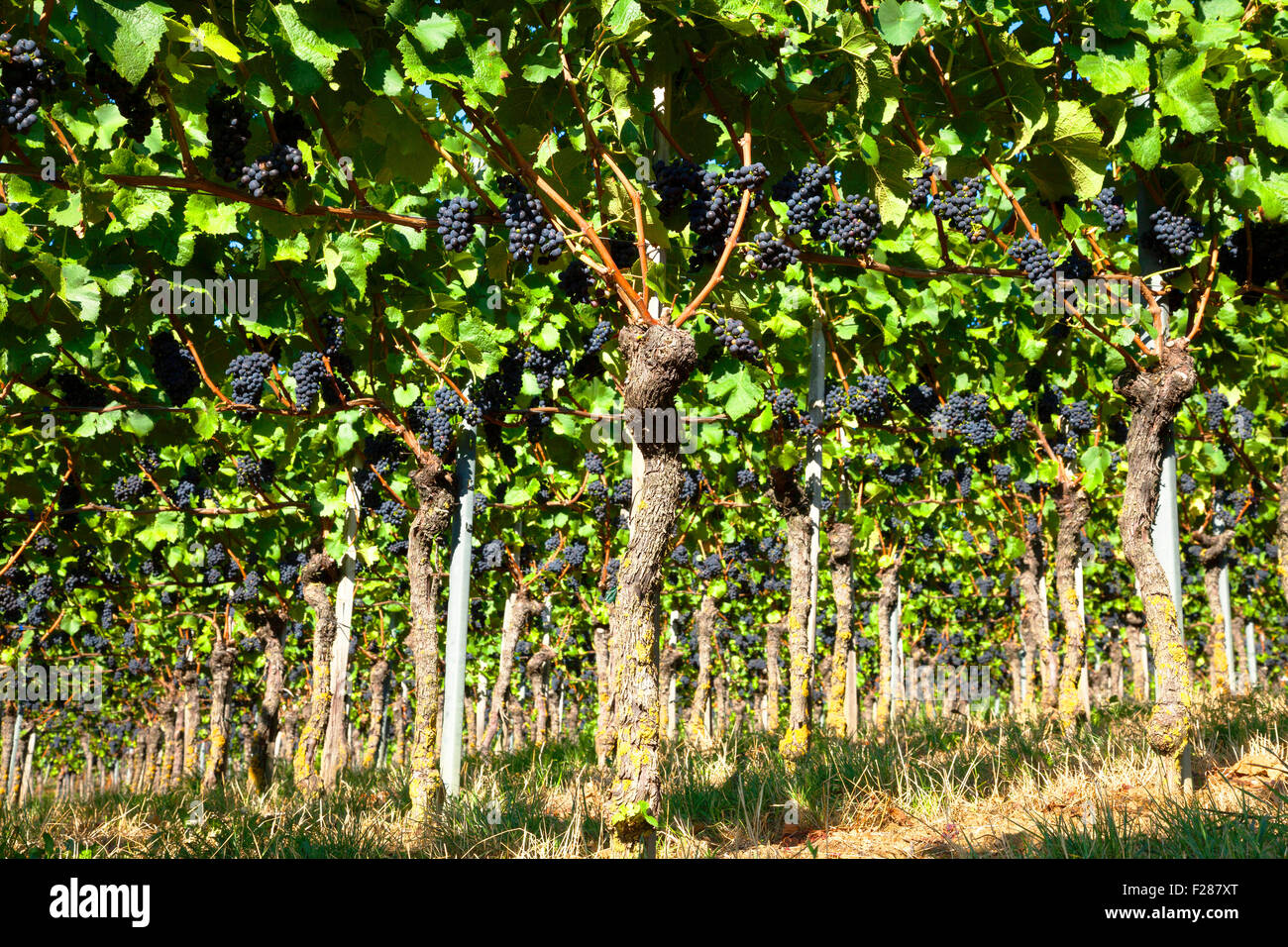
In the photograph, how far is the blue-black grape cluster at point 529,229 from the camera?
4199 millimetres

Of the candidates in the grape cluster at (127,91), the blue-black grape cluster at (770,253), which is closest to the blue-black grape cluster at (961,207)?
the blue-black grape cluster at (770,253)

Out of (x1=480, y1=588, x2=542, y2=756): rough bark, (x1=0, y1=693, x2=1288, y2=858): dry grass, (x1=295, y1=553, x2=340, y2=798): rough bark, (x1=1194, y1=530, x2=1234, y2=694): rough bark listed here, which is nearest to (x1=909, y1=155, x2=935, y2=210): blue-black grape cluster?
(x1=0, y1=693, x2=1288, y2=858): dry grass

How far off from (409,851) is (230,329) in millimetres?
3637

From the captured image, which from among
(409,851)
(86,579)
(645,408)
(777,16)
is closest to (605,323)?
(645,408)

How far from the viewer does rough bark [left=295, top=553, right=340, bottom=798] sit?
9.62 m

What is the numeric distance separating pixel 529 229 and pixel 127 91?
1.71 metres

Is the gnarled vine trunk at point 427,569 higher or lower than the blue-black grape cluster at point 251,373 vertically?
lower

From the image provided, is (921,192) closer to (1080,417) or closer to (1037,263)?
(1037,263)

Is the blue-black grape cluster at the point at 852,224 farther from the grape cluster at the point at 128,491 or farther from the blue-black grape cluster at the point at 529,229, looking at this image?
the grape cluster at the point at 128,491

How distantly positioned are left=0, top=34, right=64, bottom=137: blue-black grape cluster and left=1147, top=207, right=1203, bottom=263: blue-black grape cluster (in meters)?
5.44

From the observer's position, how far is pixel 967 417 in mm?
8961

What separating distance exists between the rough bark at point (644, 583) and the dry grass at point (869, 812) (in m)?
0.98

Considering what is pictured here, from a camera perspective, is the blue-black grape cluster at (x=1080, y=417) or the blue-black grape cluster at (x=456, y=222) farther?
the blue-black grape cluster at (x=1080, y=417)

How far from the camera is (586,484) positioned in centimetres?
1014
